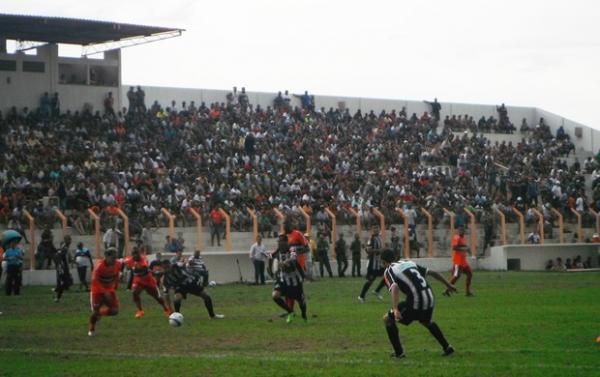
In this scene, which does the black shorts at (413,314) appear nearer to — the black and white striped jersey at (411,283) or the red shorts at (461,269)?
the black and white striped jersey at (411,283)

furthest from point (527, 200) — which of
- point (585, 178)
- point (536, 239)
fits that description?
point (585, 178)

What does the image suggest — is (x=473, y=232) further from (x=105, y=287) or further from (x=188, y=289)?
(x=105, y=287)

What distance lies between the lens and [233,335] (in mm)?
20859

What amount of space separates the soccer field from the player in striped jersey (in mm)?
412

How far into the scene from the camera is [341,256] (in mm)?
44406

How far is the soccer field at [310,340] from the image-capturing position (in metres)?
15.6

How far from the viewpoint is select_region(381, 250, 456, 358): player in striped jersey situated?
16.2 metres

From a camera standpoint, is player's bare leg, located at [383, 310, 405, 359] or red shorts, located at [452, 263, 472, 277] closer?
player's bare leg, located at [383, 310, 405, 359]

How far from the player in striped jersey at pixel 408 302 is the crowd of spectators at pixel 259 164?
2568 centimetres

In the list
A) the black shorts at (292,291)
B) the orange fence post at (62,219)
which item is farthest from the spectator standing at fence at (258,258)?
the black shorts at (292,291)

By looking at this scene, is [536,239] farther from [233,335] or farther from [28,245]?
[233,335]

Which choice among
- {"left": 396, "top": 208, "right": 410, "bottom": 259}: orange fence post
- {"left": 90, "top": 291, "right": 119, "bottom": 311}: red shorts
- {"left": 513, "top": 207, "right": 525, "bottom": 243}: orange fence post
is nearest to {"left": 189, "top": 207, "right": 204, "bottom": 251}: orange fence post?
{"left": 396, "top": 208, "right": 410, "bottom": 259}: orange fence post

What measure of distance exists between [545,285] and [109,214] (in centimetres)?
1627

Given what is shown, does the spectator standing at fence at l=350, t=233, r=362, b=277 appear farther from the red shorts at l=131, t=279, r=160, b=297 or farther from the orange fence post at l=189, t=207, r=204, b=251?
the red shorts at l=131, t=279, r=160, b=297
